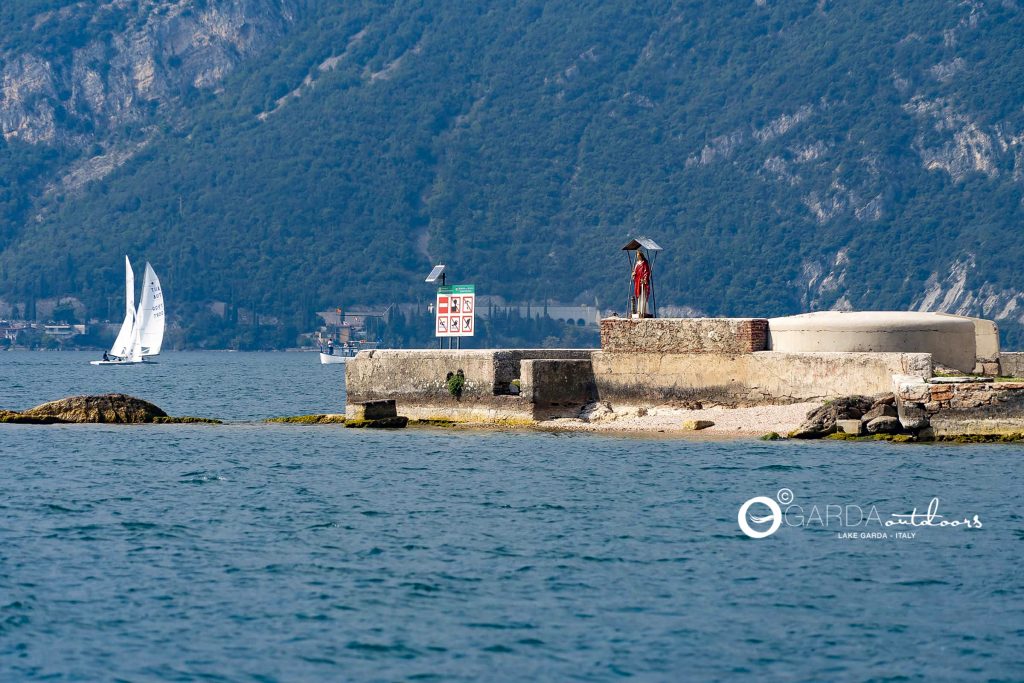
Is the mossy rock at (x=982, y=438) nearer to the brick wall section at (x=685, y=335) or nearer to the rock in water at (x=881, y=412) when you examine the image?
the rock in water at (x=881, y=412)

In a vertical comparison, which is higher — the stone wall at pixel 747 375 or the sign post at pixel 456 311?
the sign post at pixel 456 311

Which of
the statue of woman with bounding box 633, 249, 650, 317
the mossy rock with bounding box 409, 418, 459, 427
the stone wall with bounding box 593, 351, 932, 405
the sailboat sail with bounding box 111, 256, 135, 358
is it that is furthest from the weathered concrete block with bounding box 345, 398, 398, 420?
the sailboat sail with bounding box 111, 256, 135, 358

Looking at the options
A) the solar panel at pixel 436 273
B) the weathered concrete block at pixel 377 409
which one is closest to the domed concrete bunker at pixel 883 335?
the weathered concrete block at pixel 377 409

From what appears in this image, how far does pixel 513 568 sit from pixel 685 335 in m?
13.8

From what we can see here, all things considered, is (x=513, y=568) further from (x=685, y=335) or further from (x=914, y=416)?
(x=685, y=335)

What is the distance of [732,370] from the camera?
2933cm

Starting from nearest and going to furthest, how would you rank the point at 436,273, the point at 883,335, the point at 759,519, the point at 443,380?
the point at 759,519 → the point at 883,335 → the point at 443,380 → the point at 436,273

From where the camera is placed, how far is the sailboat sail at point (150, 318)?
13275 centimetres

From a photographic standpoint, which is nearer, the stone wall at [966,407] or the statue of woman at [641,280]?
the stone wall at [966,407]

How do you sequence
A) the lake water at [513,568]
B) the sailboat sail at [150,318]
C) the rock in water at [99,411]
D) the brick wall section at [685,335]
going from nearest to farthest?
1. the lake water at [513,568]
2. the brick wall section at [685,335]
3. the rock in water at [99,411]
4. the sailboat sail at [150,318]

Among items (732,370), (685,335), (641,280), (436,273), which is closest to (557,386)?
(685,335)

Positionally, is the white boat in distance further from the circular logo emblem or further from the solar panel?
the circular logo emblem

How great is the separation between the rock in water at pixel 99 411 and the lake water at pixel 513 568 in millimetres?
7950

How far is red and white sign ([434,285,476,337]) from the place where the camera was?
34.5 m
